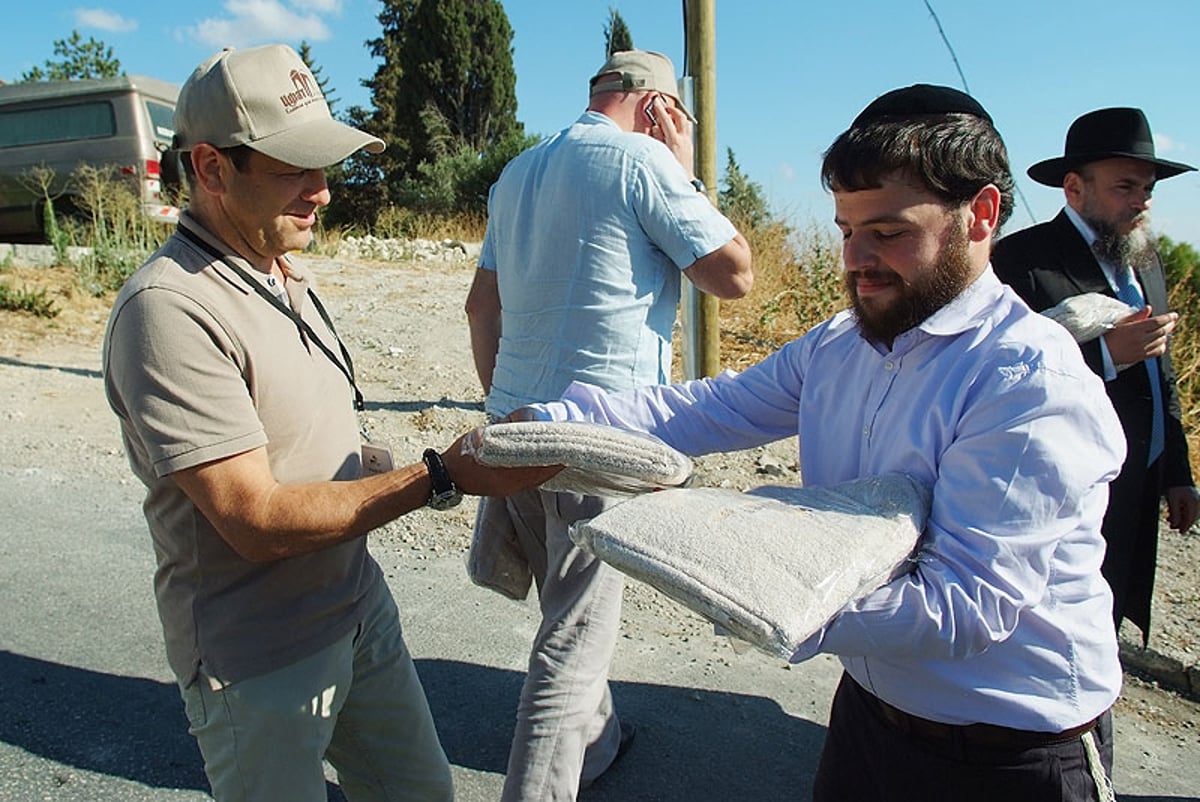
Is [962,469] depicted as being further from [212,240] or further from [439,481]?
[212,240]

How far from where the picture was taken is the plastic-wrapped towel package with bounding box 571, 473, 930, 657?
1219 mm

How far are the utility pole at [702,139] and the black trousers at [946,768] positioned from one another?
3.42 meters

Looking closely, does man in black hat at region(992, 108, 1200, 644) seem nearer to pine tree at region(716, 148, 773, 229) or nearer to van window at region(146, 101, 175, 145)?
pine tree at region(716, 148, 773, 229)

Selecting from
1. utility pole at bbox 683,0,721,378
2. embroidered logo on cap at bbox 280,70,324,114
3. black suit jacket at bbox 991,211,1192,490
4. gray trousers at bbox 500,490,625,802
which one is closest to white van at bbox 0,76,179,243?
utility pole at bbox 683,0,721,378

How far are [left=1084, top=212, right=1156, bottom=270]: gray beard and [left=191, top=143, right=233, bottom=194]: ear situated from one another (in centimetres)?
260

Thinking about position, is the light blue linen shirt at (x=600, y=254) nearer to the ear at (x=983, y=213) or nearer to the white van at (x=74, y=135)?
the ear at (x=983, y=213)

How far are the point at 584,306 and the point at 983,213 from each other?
4.50ft

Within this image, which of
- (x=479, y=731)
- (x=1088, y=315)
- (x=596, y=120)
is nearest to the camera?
(x=1088, y=315)

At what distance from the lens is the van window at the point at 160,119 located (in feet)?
40.9

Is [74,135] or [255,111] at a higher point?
[74,135]

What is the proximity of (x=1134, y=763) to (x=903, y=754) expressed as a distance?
1865mm

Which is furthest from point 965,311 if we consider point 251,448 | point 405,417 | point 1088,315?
point 405,417

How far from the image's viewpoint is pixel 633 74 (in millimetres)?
2971

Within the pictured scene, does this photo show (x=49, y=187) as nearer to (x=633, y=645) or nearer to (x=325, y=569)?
(x=633, y=645)
